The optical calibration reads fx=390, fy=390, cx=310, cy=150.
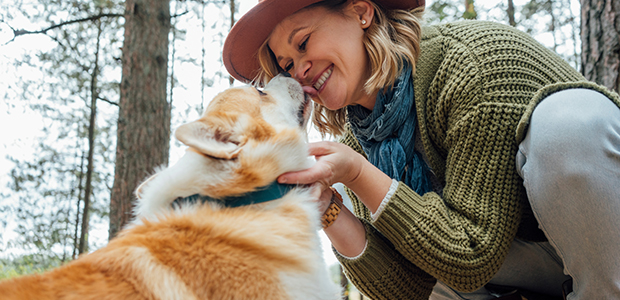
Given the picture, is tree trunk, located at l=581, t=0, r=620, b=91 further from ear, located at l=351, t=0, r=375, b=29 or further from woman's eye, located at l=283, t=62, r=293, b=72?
woman's eye, located at l=283, t=62, r=293, b=72

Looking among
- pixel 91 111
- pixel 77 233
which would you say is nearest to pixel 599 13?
pixel 91 111

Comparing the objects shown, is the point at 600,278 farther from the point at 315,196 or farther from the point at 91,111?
the point at 91,111

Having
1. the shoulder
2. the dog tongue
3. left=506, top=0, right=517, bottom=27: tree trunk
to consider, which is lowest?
the dog tongue

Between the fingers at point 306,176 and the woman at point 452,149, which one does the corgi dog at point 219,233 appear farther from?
the woman at point 452,149

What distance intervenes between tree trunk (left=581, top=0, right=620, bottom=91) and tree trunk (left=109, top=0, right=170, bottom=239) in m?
Result: 3.69

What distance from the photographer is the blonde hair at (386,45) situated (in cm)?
204

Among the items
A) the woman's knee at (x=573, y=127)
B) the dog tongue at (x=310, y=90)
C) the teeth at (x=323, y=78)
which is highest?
the teeth at (x=323, y=78)

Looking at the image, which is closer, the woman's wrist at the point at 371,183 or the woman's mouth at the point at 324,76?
the woman's wrist at the point at 371,183

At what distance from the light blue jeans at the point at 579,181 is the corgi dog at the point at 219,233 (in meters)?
0.92

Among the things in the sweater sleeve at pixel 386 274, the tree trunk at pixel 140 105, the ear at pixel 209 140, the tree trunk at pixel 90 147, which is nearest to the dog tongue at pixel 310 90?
the ear at pixel 209 140

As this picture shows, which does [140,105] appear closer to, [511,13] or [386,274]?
[386,274]

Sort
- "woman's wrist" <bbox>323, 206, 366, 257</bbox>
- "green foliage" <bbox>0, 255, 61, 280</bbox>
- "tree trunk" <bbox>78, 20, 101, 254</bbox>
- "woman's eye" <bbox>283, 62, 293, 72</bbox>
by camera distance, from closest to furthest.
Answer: "woman's wrist" <bbox>323, 206, 366, 257</bbox>
"woman's eye" <bbox>283, 62, 293, 72</bbox>
"green foliage" <bbox>0, 255, 61, 280</bbox>
"tree trunk" <bbox>78, 20, 101, 254</bbox>

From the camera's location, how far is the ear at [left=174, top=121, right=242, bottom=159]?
1.35 meters

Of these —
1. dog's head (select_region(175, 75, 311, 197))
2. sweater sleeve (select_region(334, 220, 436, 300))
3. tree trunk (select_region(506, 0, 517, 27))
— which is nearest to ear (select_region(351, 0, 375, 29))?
dog's head (select_region(175, 75, 311, 197))
